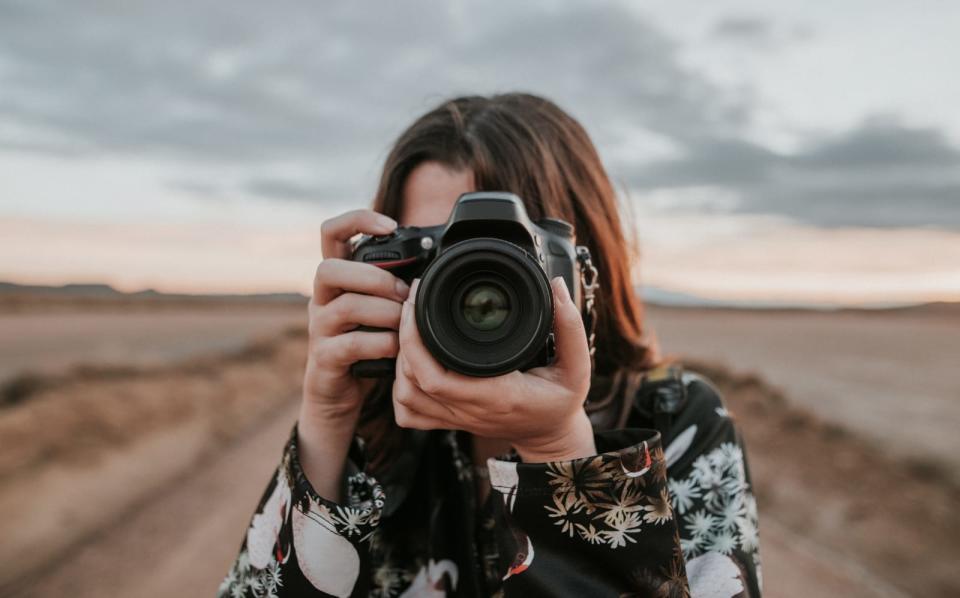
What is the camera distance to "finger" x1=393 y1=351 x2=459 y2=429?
1429 millimetres

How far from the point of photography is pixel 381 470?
181 centimetres

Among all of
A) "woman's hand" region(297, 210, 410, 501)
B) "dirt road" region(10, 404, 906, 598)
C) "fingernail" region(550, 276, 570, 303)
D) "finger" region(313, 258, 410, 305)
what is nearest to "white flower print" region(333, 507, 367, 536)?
"woman's hand" region(297, 210, 410, 501)

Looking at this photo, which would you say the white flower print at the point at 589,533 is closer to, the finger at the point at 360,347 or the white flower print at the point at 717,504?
the white flower print at the point at 717,504

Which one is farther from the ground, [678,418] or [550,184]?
[550,184]

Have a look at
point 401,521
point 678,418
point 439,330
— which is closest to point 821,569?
point 678,418

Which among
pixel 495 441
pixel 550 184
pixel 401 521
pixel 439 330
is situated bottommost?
pixel 401 521

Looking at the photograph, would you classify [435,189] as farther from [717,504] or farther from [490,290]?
[717,504]

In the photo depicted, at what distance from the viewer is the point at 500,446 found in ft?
5.82

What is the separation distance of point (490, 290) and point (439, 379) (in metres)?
0.25

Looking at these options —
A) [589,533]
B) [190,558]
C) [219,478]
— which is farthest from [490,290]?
[219,478]

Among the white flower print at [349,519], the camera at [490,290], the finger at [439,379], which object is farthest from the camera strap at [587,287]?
the white flower print at [349,519]

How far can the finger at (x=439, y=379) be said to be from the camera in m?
1.36

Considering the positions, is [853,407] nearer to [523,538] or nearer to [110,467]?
[110,467]

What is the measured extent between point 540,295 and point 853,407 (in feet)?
31.4
